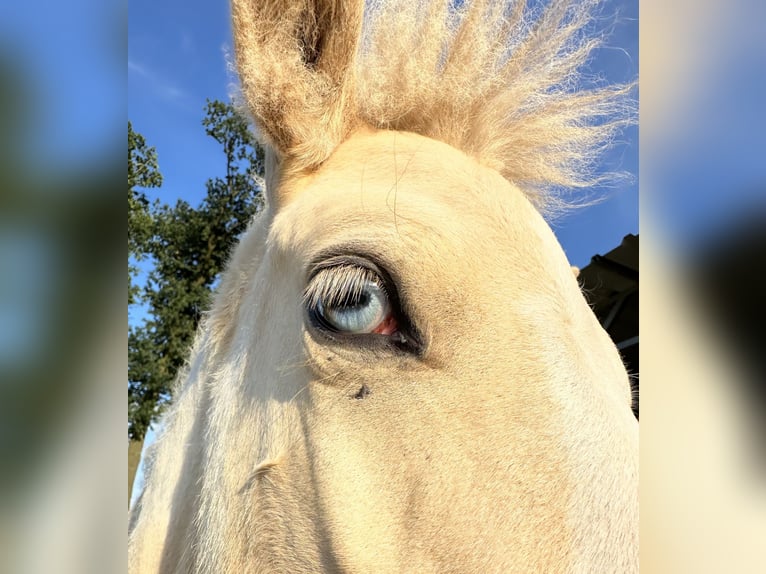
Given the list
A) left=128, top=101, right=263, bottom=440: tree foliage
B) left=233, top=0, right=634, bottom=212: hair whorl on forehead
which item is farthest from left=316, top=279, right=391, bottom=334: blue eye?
left=128, top=101, right=263, bottom=440: tree foliage

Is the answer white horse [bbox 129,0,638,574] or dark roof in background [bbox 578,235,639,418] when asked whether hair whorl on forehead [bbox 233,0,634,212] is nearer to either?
white horse [bbox 129,0,638,574]

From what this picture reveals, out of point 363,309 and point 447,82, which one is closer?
point 363,309

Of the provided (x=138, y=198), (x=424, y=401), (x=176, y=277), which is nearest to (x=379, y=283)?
(x=424, y=401)

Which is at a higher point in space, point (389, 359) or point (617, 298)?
point (617, 298)

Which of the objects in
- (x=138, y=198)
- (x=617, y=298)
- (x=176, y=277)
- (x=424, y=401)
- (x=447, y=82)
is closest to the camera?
A: (x=424, y=401)

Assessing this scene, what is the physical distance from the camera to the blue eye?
1163 mm

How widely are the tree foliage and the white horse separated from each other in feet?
12.0

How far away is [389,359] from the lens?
1140mm

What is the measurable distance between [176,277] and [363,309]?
5274mm

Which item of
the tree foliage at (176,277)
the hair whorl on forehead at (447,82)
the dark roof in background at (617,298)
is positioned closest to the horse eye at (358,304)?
the hair whorl on forehead at (447,82)

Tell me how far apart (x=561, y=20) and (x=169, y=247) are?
500 centimetres

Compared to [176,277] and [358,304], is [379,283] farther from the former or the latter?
[176,277]
